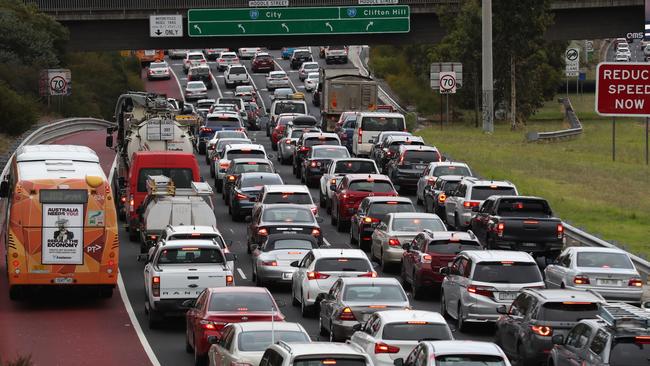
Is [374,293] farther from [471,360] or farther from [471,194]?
[471,194]

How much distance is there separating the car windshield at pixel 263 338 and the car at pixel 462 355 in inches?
98.2

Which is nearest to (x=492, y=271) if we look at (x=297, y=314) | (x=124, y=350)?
(x=297, y=314)

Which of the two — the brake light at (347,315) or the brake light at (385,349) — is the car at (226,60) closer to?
the brake light at (347,315)

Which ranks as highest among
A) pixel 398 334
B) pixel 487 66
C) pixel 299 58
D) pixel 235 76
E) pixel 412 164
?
pixel 299 58

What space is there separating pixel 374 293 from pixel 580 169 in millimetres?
32828

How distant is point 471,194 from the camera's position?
41.3m

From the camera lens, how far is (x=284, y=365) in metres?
18.8

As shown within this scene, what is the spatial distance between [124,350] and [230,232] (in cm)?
1600

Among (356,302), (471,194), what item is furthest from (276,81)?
(356,302)

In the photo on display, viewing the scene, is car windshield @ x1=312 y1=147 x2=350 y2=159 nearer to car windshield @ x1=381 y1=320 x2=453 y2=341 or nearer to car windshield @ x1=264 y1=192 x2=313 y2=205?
car windshield @ x1=264 y1=192 x2=313 y2=205

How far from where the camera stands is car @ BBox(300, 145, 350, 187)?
52656 millimetres

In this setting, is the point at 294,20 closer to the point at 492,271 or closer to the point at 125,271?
the point at 125,271

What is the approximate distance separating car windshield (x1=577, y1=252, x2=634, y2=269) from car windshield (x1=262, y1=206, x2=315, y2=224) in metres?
8.58

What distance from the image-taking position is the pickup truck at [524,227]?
118 feet
